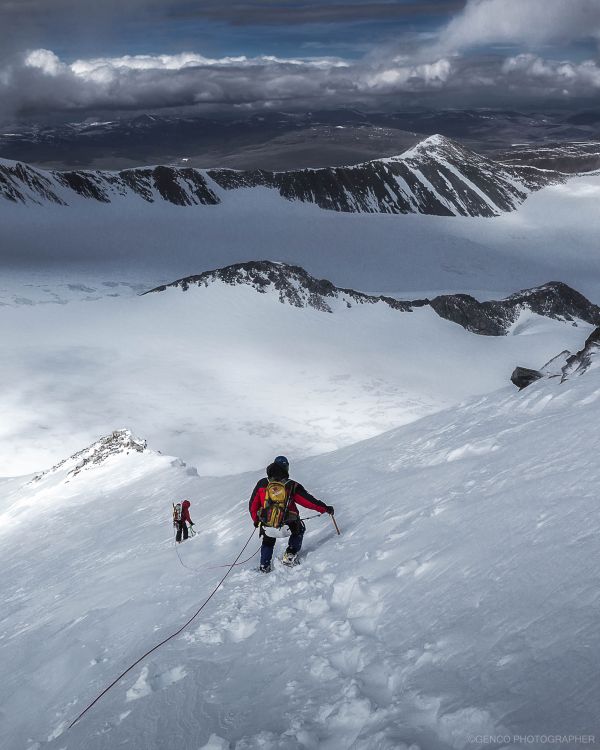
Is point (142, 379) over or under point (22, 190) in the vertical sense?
under

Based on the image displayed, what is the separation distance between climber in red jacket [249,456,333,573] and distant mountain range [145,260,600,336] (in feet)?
225

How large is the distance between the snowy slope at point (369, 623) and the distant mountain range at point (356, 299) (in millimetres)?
65588

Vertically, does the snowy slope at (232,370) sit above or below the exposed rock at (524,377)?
below

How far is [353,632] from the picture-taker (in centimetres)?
657

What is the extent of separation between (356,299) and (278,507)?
73.6 m

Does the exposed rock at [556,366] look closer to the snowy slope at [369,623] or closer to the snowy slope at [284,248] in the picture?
the snowy slope at [369,623]

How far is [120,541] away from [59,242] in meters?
157

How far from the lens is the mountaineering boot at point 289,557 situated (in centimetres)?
894

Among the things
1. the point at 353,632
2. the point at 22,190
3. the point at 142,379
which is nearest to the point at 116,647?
the point at 353,632

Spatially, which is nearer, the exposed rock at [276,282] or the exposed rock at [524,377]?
the exposed rock at [524,377]

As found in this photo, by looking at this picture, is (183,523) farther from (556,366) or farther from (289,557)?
(556,366)

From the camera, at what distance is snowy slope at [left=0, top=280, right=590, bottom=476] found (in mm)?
46406

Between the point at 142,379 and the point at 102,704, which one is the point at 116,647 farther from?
the point at 142,379

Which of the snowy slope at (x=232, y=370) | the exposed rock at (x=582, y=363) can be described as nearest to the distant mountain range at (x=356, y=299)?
the snowy slope at (x=232, y=370)
